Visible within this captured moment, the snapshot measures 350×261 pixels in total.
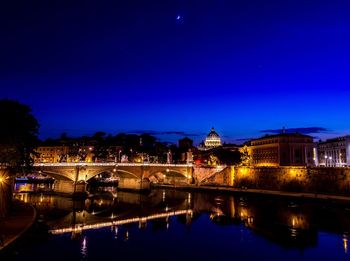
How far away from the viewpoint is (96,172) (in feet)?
191

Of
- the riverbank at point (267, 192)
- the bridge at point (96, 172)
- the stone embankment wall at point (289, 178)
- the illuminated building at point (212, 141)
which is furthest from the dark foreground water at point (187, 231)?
the illuminated building at point (212, 141)

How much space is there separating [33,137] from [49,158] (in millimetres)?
89152

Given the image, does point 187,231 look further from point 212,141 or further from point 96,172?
point 212,141

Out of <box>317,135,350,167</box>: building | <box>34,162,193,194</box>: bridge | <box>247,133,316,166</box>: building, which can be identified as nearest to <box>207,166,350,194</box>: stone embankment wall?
<box>34,162,193,194</box>: bridge

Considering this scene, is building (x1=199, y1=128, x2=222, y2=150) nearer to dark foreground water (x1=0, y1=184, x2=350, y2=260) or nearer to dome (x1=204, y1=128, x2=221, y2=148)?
dome (x1=204, y1=128, x2=221, y2=148)

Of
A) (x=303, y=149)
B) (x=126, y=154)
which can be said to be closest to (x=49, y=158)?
(x=126, y=154)

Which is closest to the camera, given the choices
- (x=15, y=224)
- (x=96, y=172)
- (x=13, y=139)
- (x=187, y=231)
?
(x=15, y=224)

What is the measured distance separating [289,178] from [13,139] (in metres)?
44.7

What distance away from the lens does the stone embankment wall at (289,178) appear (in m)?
52.0

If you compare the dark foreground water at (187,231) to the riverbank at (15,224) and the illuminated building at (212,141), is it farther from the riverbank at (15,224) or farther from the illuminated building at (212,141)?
the illuminated building at (212,141)

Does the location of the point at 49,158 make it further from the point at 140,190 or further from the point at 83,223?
the point at 83,223

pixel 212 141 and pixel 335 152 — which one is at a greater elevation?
pixel 212 141

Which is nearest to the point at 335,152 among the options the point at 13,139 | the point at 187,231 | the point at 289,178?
the point at 289,178

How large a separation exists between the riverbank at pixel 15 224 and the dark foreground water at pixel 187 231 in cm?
68
